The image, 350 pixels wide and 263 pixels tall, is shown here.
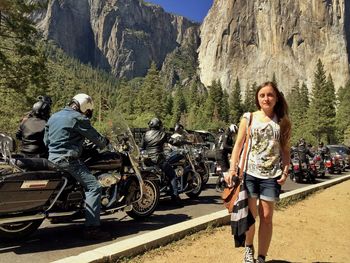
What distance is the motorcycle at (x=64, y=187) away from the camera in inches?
195

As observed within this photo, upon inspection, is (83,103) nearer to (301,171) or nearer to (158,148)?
(158,148)

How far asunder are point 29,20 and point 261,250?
20097 mm

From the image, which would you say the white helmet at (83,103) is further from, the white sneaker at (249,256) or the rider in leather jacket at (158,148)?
the rider in leather jacket at (158,148)

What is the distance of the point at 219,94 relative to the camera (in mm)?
96125

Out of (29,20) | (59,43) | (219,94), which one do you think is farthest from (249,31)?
(29,20)

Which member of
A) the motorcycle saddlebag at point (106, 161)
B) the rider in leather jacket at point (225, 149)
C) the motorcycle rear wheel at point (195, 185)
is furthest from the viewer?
the rider in leather jacket at point (225, 149)

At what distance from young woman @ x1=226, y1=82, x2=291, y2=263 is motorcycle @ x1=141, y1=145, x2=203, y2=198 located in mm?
3967

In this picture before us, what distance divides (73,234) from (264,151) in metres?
3.05

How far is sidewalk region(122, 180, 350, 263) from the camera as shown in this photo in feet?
15.7

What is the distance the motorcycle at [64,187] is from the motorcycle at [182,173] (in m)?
1.42

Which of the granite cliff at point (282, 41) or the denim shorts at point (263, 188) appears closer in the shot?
the denim shorts at point (263, 188)

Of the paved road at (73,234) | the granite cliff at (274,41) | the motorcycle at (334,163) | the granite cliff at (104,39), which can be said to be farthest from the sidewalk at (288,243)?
the granite cliff at (104,39)

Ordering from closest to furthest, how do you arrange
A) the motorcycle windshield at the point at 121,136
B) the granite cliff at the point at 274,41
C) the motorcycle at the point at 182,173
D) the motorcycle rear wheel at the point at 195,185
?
1. the motorcycle windshield at the point at 121,136
2. the motorcycle at the point at 182,173
3. the motorcycle rear wheel at the point at 195,185
4. the granite cliff at the point at 274,41

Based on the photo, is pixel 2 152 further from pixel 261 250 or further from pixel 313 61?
pixel 313 61
